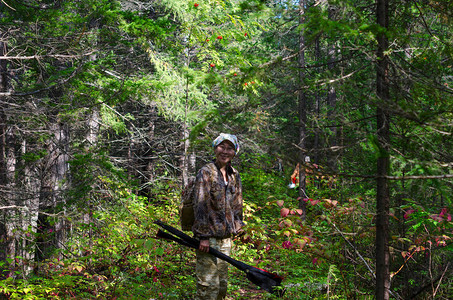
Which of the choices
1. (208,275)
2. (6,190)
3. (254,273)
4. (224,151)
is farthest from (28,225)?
(254,273)

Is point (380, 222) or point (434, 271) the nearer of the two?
point (380, 222)

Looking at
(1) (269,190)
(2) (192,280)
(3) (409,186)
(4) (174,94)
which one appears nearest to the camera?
(3) (409,186)

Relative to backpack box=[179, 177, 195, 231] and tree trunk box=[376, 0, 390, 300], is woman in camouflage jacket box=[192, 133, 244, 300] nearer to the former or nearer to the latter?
backpack box=[179, 177, 195, 231]

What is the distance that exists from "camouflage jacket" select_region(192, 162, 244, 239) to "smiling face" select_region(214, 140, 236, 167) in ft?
0.45

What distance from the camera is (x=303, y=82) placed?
3553mm

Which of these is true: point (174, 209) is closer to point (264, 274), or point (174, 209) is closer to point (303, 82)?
point (264, 274)

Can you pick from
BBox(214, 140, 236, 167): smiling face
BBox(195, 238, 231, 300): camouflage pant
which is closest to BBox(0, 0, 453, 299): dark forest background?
BBox(214, 140, 236, 167): smiling face

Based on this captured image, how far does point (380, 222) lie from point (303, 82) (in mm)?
1571

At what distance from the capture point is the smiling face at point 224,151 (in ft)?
15.7

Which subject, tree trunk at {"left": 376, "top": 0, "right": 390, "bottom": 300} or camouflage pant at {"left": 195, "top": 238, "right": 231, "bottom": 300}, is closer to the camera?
tree trunk at {"left": 376, "top": 0, "right": 390, "bottom": 300}

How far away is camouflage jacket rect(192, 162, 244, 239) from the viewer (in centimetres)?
456

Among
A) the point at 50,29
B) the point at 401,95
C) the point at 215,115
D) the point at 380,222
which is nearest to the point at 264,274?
the point at 380,222

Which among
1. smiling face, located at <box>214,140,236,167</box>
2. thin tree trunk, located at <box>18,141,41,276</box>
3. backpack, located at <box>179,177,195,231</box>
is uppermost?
smiling face, located at <box>214,140,236,167</box>

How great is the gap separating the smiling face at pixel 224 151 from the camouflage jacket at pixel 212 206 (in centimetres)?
14
